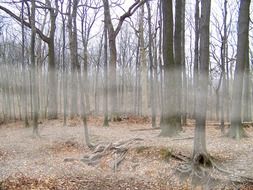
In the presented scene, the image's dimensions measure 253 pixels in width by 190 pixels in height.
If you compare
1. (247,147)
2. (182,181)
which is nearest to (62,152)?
(182,181)

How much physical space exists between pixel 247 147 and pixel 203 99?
229 cm

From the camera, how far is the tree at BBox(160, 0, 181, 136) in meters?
11.7

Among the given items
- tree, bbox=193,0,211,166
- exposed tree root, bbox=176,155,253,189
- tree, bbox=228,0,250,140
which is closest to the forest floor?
exposed tree root, bbox=176,155,253,189

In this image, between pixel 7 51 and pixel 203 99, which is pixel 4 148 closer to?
pixel 203 99

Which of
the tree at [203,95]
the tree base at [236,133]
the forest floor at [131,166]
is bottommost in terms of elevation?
the forest floor at [131,166]

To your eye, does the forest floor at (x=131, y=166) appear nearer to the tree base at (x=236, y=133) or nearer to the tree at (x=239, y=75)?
the tree base at (x=236, y=133)

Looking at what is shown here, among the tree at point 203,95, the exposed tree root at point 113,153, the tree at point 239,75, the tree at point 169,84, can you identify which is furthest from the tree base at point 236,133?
the exposed tree root at point 113,153

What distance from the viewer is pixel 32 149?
12.5 metres

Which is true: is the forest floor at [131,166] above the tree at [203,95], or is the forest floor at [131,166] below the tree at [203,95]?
below

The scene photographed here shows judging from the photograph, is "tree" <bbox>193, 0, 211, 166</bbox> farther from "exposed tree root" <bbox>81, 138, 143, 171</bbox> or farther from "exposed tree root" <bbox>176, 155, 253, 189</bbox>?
"exposed tree root" <bbox>81, 138, 143, 171</bbox>

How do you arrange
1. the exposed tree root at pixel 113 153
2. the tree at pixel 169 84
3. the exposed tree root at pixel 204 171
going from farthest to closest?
the tree at pixel 169 84, the exposed tree root at pixel 113 153, the exposed tree root at pixel 204 171

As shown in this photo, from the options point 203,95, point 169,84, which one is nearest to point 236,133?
point 169,84

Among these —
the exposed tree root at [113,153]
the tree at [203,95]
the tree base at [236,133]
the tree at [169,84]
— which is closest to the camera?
the tree at [203,95]

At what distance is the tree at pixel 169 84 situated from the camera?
38.4 feet
